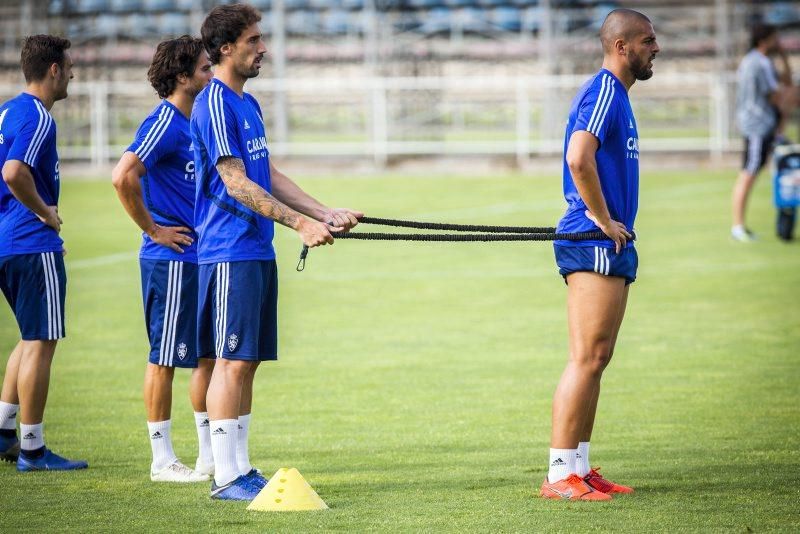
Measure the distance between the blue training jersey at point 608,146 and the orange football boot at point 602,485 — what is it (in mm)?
1033

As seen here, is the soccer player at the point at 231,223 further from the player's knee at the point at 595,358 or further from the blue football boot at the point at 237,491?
the player's knee at the point at 595,358

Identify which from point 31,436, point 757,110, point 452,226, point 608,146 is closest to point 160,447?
point 31,436

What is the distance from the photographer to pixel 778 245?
623 inches

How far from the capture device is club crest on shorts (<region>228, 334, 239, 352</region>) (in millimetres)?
5934

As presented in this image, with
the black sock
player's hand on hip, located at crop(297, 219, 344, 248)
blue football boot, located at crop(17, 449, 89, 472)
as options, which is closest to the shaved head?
player's hand on hip, located at crop(297, 219, 344, 248)

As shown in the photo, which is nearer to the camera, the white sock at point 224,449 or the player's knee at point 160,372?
the white sock at point 224,449

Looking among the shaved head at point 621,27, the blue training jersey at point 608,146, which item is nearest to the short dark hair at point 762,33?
the shaved head at point 621,27

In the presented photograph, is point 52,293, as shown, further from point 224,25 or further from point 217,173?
point 224,25

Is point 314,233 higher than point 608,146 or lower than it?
lower

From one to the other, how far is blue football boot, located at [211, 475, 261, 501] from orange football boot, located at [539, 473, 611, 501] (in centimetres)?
127

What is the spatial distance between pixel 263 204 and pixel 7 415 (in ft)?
7.41

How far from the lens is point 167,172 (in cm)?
666

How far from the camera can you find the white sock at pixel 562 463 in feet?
19.7

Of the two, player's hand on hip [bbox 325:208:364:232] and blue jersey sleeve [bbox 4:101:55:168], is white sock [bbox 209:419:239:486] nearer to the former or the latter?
player's hand on hip [bbox 325:208:364:232]
